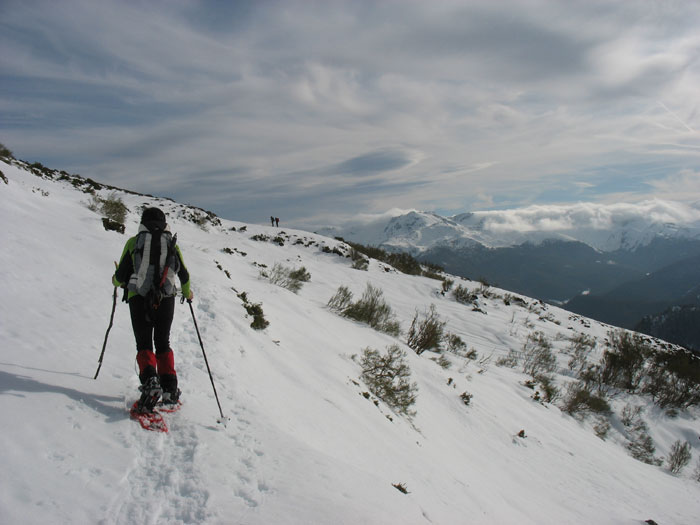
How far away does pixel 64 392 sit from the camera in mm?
3164

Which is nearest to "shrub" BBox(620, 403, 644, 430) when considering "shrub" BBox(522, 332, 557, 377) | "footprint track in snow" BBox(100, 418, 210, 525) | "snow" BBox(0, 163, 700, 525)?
"snow" BBox(0, 163, 700, 525)

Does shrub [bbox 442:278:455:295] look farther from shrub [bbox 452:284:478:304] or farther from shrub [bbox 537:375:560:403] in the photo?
shrub [bbox 537:375:560:403]

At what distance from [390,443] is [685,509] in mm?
7819

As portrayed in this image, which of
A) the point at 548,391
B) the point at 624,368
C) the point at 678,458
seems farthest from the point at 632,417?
the point at 548,391

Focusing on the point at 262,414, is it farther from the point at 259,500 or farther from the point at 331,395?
the point at 331,395

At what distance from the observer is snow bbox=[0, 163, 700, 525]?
251 cm

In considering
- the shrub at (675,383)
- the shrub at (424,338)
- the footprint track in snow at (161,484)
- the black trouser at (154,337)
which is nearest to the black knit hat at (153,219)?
the black trouser at (154,337)

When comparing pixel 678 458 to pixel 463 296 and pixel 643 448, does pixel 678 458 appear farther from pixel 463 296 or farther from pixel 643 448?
pixel 463 296

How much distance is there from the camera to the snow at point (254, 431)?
8.23 feet

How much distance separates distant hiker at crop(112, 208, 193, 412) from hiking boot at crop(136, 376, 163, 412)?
2cm

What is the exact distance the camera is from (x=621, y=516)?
6.37 meters

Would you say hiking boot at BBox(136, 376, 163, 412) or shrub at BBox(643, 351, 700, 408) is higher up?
hiking boot at BBox(136, 376, 163, 412)

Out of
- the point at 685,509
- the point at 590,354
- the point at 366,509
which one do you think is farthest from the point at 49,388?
the point at 590,354

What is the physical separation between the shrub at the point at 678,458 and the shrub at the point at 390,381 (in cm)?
925
